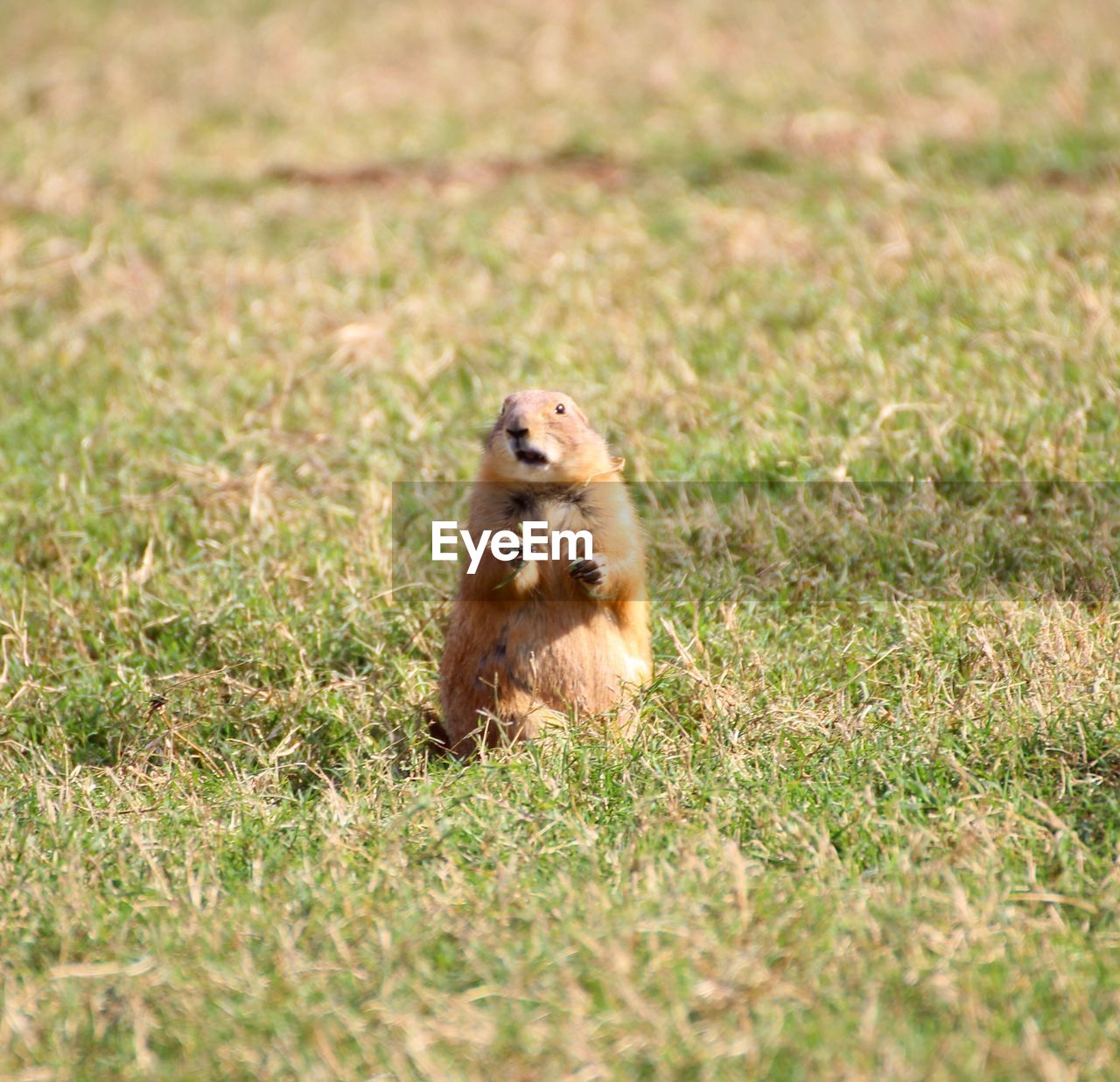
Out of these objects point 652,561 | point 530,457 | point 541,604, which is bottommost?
point 652,561

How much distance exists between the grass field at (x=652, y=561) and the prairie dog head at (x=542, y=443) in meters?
0.63

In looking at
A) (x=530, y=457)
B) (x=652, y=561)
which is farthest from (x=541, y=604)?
(x=652, y=561)

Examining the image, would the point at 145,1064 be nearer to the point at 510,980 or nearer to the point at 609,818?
the point at 510,980

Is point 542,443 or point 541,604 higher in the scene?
point 542,443

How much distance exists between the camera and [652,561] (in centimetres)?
527

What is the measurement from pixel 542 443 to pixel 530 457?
5 cm

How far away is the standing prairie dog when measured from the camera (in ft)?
13.8

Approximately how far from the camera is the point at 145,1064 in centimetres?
279

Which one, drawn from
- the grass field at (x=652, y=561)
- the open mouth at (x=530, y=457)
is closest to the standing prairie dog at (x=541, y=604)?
the open mouth at (x=530, y=457)

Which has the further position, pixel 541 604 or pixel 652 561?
pixel 652 561

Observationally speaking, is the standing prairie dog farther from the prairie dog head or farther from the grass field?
the grass field

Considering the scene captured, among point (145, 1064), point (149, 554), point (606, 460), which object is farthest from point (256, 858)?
point (149, 554)

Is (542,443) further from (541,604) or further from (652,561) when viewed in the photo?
(652,561)

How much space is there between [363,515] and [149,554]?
0.73 metres
